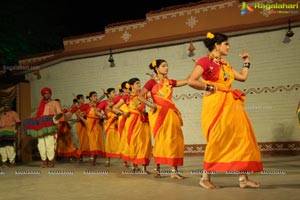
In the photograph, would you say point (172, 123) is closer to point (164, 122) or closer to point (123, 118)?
point (164, 122)

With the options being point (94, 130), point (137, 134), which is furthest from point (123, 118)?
point (94, 130)

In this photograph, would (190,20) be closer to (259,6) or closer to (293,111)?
(259,6)

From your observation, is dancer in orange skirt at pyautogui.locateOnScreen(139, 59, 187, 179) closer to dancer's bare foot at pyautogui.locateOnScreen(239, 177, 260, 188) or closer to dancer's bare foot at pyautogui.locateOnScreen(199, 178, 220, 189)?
dancer's bare foot at pyautogui.locateOnScreen(199, 178, 220, 189)

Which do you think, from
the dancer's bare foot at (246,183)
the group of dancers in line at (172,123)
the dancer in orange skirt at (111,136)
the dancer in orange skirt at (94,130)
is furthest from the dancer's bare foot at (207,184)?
the dancer in orange skirt at (94,130)

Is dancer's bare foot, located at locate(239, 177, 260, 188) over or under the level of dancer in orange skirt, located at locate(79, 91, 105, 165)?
under

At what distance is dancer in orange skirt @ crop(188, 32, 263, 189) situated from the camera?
444cm

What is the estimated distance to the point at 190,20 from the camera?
10336 mm

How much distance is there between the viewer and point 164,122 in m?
5.96

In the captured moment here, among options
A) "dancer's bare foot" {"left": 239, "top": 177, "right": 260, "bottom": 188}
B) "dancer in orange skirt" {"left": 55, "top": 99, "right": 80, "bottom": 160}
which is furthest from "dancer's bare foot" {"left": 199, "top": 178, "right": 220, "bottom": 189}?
"dancer in orange skirt" {"left": 55, "top": 99, "right": 80, "bottom": 160}

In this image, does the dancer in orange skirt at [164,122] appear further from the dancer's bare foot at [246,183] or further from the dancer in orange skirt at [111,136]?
the dancer in orange skirt at [111,136]

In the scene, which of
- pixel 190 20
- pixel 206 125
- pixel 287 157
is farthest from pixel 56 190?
pixel 190 20

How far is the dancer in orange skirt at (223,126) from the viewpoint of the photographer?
14.6ft

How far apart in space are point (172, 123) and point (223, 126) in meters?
1.48

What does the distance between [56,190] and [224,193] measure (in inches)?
85.7
